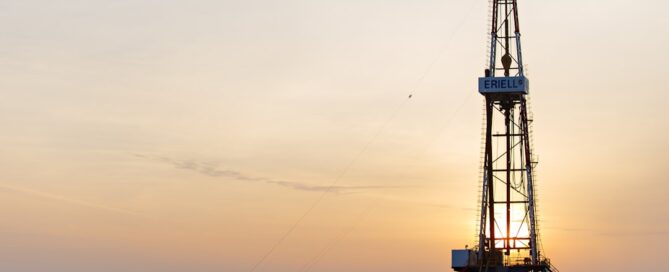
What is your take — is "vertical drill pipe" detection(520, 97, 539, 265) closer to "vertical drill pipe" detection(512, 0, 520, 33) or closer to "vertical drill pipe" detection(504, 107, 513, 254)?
"vertical drill pipe" detection(504, 107, 513, 254)

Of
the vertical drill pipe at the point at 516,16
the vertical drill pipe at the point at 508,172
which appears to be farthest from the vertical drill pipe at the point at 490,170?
the vertical drill pipe at the point at 516,16

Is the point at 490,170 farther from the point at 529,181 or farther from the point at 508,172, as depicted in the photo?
the point at 529,181

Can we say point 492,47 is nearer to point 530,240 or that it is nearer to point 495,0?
point 495,0

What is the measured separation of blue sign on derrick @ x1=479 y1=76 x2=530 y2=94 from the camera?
6122 inches

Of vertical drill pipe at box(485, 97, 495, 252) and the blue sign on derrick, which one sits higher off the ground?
the blue sign on derrick

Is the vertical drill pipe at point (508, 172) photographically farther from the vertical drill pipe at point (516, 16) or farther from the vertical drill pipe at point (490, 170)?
the vertical drill pipe at point (516, 16)

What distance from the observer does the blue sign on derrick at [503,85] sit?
156 m

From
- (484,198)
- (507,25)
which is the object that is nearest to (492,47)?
(507,25)

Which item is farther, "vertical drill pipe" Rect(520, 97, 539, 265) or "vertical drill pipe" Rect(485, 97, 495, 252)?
"vertical drill pipe" Rect(485, 97, 495, 252)

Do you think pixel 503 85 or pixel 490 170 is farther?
pixel 490 170

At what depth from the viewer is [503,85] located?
15600 centimetres

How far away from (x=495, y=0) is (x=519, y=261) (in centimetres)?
2733

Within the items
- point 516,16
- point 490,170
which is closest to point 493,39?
point 516,16

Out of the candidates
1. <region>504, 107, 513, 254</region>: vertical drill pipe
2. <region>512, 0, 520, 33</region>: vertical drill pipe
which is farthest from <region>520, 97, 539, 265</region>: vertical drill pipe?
<region>512, 0, 520, 33</region>: vertical drill pipe
